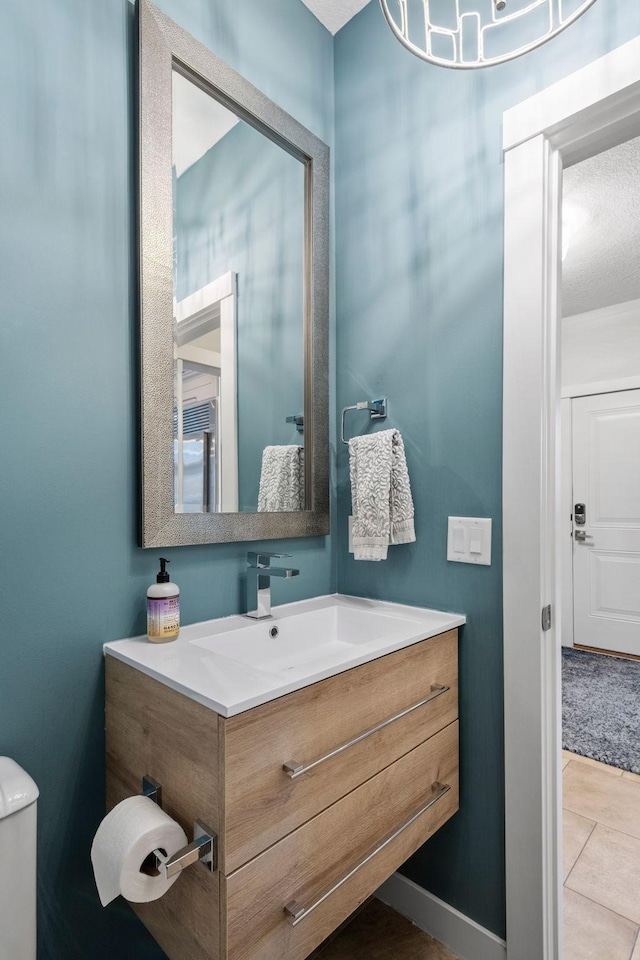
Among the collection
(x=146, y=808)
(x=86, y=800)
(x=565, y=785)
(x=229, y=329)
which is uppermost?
(x=229, y=329)

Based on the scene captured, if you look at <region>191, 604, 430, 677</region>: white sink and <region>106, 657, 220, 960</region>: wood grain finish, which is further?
<region>191, 604, 430, 677</region>: white sink

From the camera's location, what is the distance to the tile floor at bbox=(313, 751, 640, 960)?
1.33 metres

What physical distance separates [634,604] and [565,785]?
2.02 meters

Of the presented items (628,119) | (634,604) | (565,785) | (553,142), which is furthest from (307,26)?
(634,604)

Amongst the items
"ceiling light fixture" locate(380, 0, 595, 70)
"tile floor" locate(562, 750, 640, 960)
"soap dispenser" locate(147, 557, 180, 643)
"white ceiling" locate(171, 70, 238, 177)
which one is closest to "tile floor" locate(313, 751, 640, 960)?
Result: "tile floor" locate(562, 750, 640, 960)

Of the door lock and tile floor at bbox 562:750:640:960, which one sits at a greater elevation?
the door lock

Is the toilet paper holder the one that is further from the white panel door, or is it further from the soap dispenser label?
the white panel door

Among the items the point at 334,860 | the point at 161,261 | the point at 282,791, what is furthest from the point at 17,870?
the point at 161,261

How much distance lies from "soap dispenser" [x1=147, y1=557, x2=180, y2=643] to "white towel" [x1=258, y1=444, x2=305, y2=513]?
0.40m

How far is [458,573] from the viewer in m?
1.34

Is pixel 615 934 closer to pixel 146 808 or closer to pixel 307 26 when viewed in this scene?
pixel 146 808

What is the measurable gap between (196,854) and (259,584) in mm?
615

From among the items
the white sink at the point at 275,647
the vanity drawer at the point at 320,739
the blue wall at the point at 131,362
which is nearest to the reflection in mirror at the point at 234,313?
the blue wall at the point at 131,362

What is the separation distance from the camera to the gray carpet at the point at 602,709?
2.35 metres
